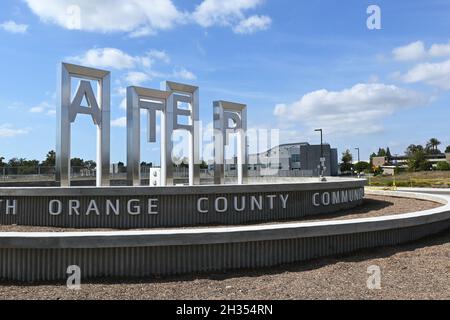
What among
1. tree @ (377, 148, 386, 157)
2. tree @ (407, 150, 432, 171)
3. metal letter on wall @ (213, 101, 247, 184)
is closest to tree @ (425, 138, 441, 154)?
tree @ (377, 148, 386, 157)

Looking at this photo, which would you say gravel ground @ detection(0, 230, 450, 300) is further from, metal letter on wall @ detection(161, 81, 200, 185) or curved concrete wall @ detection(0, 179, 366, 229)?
metal letter on wall @ detection(161, 81, 200, 185)

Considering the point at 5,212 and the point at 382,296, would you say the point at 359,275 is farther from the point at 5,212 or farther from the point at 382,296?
the point at 5,212

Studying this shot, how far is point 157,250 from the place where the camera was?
7703 mm

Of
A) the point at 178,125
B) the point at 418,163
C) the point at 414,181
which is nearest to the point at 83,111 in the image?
the point at 178,125

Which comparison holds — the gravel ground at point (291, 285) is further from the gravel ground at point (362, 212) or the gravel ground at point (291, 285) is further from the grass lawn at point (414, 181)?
the grass lawn at point (414, 181)

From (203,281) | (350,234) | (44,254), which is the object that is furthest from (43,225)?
(350,234)

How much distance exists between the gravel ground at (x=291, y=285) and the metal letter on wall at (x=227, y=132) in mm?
8066

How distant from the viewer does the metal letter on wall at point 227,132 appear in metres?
16.1

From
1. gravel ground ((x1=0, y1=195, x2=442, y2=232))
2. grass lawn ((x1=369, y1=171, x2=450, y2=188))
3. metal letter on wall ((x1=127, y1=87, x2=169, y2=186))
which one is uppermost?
metal letter on wall ((x1=127, y1=87, x2=169, y2=186))

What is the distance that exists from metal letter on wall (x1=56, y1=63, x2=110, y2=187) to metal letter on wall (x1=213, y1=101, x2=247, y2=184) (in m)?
4.61

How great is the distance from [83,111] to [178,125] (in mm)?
3390

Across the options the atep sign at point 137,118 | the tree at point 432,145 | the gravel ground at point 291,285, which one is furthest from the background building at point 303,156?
the tree at point 432,145

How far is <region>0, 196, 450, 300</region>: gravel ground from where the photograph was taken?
6.57m
